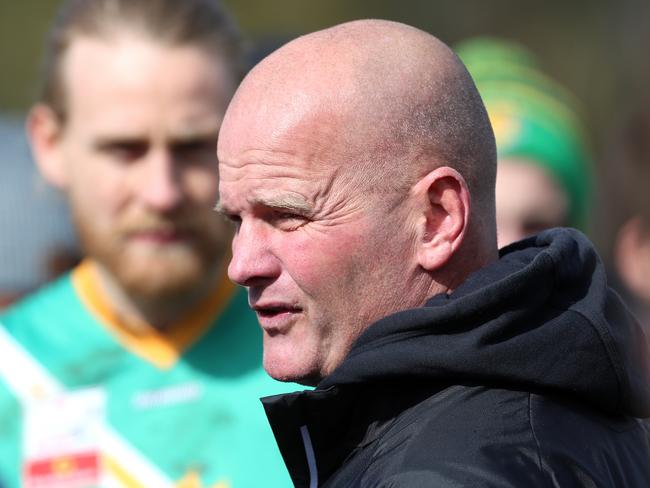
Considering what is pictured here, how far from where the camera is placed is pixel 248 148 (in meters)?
2.45

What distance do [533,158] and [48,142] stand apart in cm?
183

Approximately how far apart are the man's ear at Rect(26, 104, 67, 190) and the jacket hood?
6.45 feet

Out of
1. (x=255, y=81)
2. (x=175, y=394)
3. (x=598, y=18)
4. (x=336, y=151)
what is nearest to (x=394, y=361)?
(x=336, y=151)

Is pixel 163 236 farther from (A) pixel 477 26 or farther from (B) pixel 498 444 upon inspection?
(A) pixel 477 26

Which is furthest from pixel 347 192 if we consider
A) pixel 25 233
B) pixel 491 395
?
pixel 25 233

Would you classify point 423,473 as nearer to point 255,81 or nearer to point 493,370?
point 493,370

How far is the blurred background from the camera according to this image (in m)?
12.1

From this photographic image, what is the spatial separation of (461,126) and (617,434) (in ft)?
2.17

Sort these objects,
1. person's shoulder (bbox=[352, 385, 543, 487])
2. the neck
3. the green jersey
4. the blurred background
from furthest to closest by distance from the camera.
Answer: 1. the blurred background
2. the neck
3. the green jersey
4. person's shoulder (bbox=[352, 385, 543, 487])

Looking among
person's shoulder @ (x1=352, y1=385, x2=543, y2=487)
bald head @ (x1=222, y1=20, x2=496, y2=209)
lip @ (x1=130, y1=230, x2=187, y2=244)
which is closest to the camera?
person's shoulder @ (x1=352, y1=385, x2=543, y2=487)

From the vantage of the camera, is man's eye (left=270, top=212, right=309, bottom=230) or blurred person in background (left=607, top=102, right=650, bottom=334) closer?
man's eye (left=270, top=212, right=309, bottom=230)

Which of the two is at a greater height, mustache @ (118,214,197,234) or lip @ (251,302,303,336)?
mustache @ (118,214,197,234)

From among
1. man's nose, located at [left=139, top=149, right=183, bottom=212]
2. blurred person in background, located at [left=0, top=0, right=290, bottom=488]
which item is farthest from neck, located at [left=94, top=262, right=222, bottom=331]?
man's nose, located at [left=139, top=149, right=183, bottom=212]

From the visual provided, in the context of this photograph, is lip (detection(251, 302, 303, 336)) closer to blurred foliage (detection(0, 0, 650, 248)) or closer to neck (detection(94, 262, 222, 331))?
neck (detection(94, 262, 222, 331))
